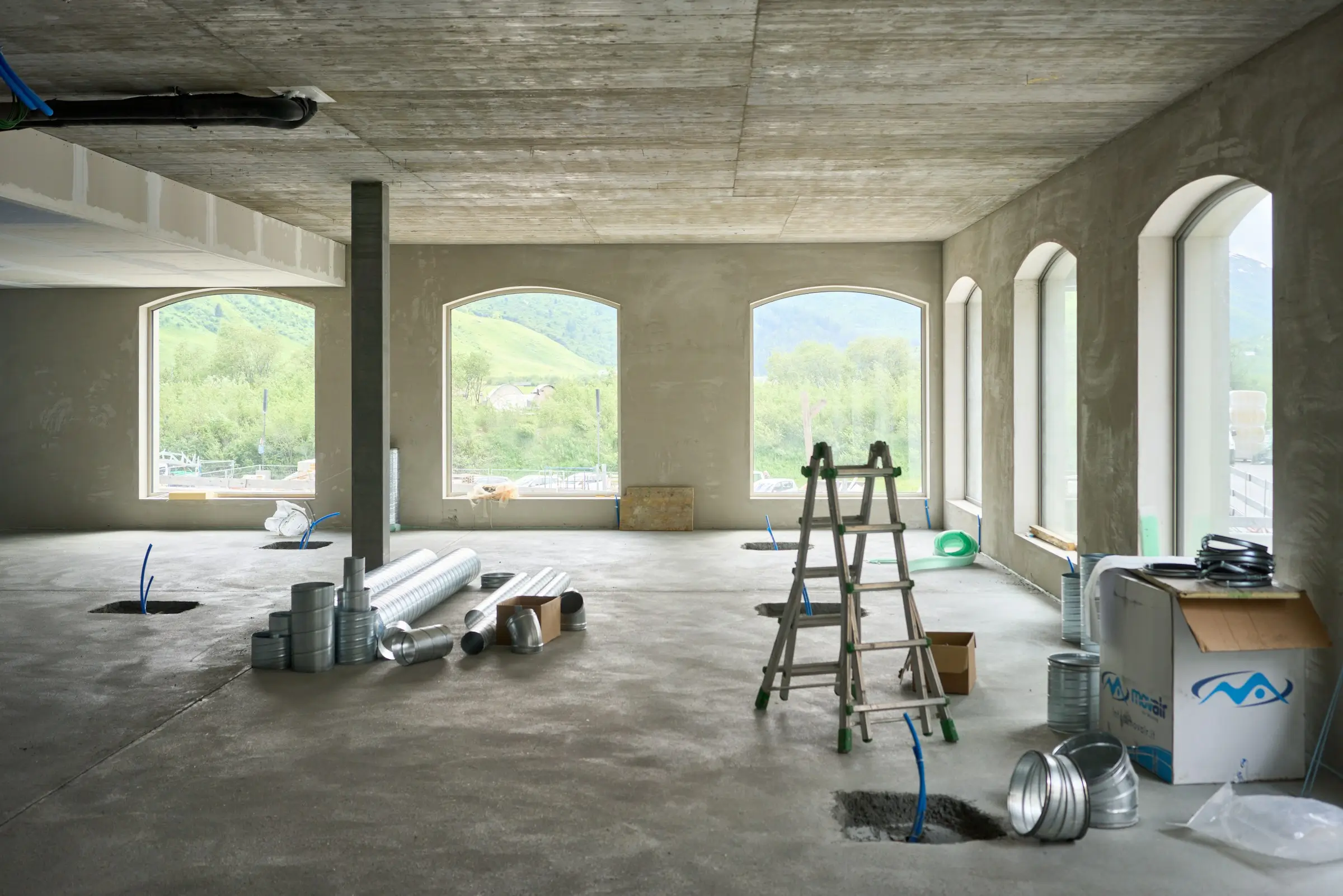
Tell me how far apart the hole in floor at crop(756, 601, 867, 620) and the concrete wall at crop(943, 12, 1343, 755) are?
179 cm

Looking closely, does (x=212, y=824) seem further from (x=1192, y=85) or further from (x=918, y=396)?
(x=918, y=396)

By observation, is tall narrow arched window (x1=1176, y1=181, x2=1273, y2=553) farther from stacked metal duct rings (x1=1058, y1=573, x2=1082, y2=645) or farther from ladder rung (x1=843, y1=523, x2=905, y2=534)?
ladder rung (x1=843, y1=523, x2=905, y2=534)

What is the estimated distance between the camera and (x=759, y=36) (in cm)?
510

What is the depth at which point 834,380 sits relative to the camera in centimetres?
1264

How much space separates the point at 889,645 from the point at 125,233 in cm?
675

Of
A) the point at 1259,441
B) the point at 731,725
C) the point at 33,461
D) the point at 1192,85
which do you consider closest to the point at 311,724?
the point at 731,725

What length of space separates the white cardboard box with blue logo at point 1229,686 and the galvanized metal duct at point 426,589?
4.37 meters

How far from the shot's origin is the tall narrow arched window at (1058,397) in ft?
27.5

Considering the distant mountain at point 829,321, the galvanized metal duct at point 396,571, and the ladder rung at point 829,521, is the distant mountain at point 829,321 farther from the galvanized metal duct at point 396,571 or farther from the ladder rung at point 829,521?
the ladder rung at point 829,521

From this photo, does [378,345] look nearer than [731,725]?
No

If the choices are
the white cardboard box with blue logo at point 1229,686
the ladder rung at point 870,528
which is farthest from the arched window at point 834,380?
the white cardboard box with blue logo at point 1229,686

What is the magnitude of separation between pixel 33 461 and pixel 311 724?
9942 mm

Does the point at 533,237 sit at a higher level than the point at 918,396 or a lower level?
higher

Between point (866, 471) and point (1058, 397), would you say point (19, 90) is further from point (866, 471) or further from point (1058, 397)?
point (1058, 397)
